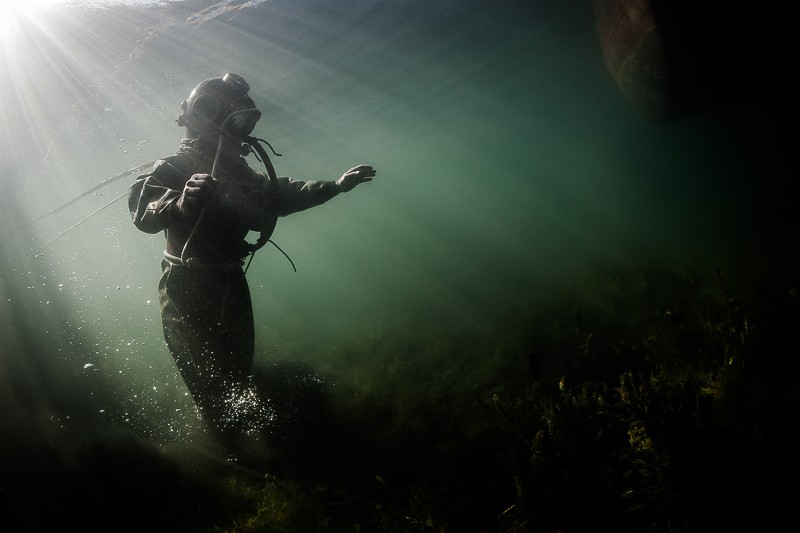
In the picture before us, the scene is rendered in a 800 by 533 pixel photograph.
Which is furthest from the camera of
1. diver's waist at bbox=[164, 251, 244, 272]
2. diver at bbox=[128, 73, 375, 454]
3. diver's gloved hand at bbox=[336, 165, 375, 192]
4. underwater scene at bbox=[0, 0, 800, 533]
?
diver's gloved hand at bbox=[336, 165, 375, 192]

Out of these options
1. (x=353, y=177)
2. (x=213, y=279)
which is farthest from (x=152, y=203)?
(x=353, y=177)

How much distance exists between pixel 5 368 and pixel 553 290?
17454 mm

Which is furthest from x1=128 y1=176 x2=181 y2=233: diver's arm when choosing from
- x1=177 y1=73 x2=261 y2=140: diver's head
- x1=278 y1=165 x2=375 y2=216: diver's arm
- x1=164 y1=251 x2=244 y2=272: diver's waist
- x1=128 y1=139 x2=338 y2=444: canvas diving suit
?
x1=278 y1=165 x2=375 y2=216: diver's arm

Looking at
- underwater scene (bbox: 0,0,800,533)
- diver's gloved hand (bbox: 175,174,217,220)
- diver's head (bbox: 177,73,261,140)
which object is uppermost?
diver's head (bbox: 177,73,261,140)

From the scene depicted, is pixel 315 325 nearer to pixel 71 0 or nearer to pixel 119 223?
pixel 71 0

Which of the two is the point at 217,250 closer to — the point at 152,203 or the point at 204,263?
the point at 204,263

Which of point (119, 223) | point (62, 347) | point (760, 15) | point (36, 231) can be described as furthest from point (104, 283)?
point (760, 15)

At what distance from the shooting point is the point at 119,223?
33.2 m

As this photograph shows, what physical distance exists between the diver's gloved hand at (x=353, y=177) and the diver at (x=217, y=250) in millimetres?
42

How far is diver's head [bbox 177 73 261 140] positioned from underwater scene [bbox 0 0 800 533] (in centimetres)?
3

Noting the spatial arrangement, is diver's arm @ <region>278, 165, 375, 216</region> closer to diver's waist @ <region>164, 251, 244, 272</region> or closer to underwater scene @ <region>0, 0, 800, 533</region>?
underwater scene @ <region>0, 0, 800, 533</region>

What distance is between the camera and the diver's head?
3893 millimetres

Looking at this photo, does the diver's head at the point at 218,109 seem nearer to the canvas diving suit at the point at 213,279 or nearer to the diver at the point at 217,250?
the diver at the point at 217,250

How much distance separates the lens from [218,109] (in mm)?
3914
